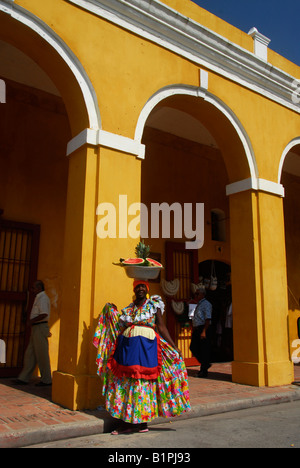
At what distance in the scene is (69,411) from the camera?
494 cm

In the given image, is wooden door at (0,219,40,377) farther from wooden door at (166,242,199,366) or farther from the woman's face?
the woman's face

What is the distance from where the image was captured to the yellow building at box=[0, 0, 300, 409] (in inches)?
220

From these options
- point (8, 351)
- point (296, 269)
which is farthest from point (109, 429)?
point (296, 269)

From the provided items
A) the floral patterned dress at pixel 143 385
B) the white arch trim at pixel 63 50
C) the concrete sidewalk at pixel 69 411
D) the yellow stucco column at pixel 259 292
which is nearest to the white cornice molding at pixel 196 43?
the white arch trim at pixel 63 50

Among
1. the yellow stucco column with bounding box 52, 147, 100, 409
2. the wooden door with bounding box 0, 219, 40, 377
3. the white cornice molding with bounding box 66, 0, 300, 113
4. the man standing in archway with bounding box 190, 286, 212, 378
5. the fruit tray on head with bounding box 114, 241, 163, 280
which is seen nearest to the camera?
the fruit tray on head with bounding box 114, 241, 163, 280

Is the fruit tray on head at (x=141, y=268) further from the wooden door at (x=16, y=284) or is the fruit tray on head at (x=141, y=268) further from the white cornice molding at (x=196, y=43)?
the white cornice molding at (x=196, y=43)

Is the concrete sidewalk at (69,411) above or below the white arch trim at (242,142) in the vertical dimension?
below

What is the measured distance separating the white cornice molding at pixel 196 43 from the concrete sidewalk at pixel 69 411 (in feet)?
17.6

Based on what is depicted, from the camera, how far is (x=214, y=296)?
1089 centimetres

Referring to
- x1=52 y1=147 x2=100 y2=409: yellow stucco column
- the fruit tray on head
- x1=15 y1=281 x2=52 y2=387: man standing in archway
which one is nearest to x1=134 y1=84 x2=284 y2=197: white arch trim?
x1=52 y1=147 x2=100 y2=409: yellow stucco column

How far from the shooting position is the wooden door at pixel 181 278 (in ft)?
31.4

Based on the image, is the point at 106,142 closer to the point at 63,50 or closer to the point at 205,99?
the point at 63,50

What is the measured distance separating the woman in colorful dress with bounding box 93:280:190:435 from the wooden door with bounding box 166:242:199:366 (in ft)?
15.9
